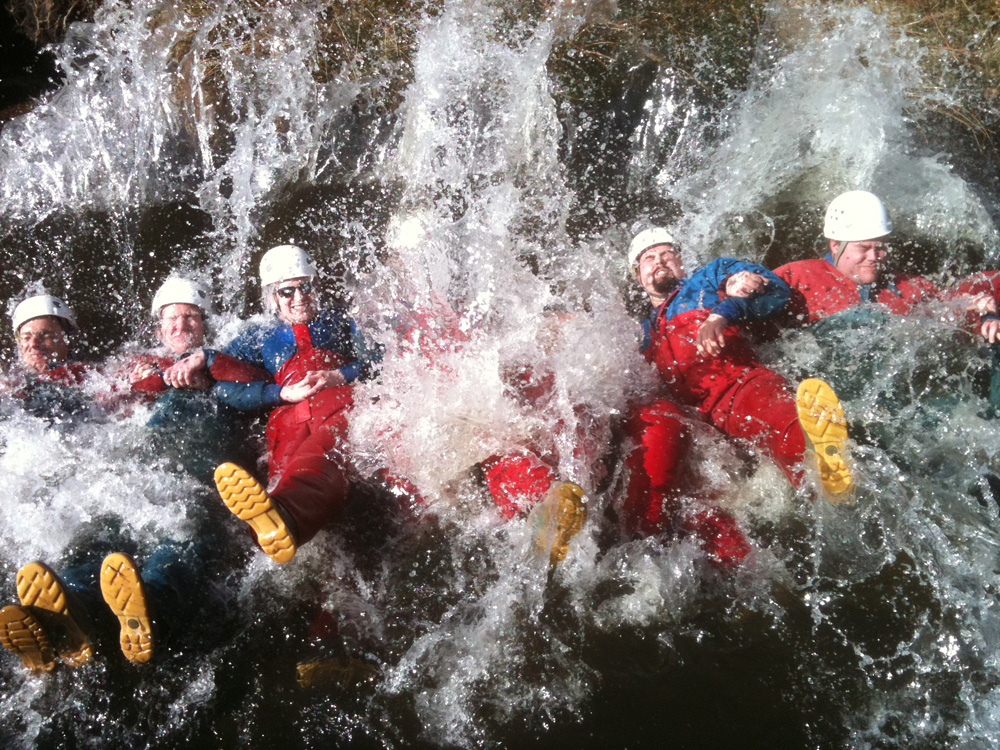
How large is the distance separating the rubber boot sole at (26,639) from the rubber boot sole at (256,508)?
2.71 feet

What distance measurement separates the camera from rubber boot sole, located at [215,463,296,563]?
278cm

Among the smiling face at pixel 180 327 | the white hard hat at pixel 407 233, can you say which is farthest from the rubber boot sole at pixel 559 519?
the smiling face at pixel 180 327

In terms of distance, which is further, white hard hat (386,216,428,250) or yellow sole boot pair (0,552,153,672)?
white hard hat (386,216,428,250)

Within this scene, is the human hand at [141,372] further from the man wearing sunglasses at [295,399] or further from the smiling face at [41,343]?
the smiling face at [41,343]

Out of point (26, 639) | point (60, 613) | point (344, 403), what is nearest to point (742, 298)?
point (344, 403)

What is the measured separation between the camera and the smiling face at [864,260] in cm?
431

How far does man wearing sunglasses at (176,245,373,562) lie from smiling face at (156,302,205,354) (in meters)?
0.43

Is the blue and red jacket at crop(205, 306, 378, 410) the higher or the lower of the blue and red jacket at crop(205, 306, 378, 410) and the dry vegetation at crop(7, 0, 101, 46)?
the lower

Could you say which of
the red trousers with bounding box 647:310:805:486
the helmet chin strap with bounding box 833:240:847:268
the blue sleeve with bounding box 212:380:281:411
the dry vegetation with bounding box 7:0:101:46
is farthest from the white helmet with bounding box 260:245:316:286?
the dry vegetation with bounding box 7:0:101:46

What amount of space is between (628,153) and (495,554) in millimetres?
4116

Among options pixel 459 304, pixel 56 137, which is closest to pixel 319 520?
pixel 459 304

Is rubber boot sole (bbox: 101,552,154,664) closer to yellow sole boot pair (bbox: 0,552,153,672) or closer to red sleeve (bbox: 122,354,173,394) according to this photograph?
yellow sole boot pair (bbox: 0,552,153,672)

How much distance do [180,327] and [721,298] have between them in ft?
11.2

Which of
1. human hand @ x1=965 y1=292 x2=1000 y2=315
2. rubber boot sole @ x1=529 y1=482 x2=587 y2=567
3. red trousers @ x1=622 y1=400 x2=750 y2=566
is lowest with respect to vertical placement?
red trousers @ x1=622 y1=400 x2=750 y2=566
